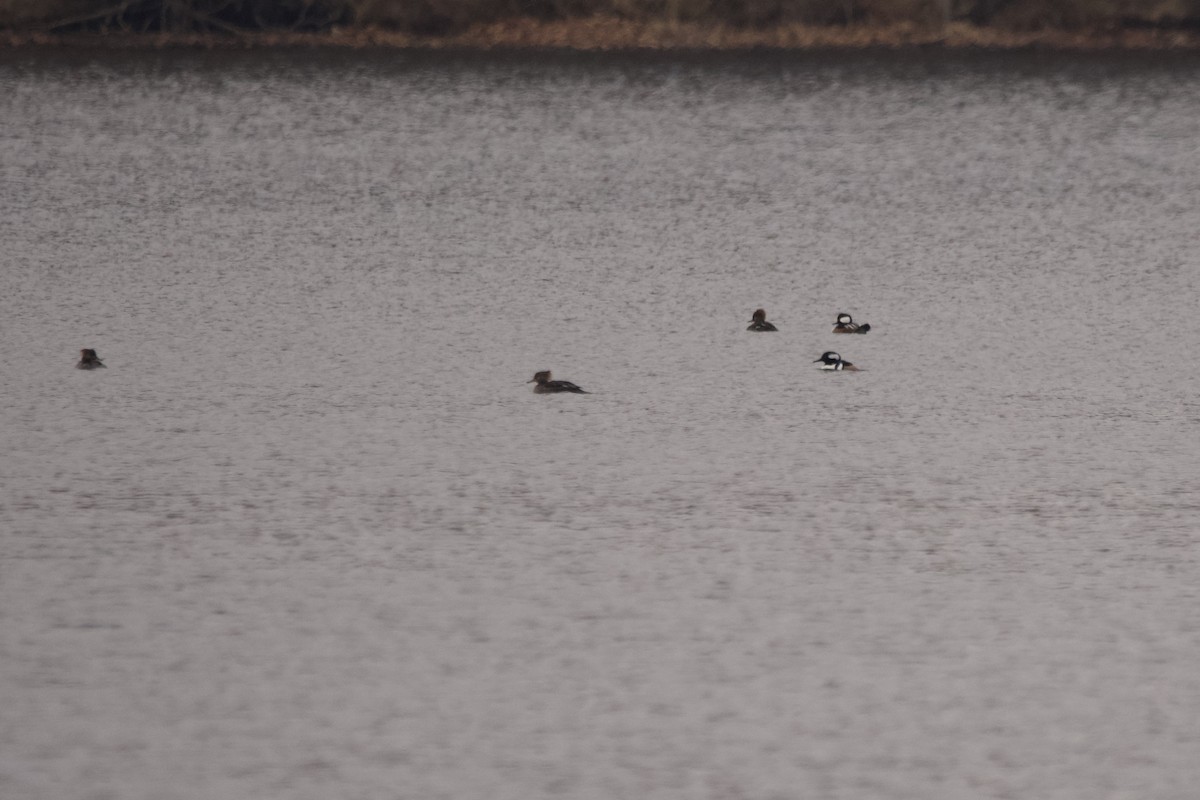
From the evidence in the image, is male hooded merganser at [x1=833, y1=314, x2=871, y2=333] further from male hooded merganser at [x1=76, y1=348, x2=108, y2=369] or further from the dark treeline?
the dark treeline

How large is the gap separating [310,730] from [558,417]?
685 centimetres

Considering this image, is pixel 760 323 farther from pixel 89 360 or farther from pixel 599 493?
pixel 89 360

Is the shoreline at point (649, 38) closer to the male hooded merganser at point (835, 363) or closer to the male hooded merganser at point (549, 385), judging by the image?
the male hooded merganser at point (835, 363)

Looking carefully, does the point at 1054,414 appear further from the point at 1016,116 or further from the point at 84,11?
the point at 84,11

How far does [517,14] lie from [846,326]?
3947cm

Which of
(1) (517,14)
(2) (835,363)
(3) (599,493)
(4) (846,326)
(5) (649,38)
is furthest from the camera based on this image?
(1) (517,14)

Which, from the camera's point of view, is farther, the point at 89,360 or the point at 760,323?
the point at 760,323

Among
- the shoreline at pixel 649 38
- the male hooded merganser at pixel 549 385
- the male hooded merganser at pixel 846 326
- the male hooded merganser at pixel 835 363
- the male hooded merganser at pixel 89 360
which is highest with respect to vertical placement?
the shoreline at pixel 649 38

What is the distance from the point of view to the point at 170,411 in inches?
630

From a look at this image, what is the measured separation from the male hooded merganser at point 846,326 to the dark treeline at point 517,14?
37493 mm

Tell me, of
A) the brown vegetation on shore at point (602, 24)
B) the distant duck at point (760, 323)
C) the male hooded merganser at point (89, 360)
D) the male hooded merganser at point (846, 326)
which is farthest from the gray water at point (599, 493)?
the brown vegetation on shore at point (602, 24)

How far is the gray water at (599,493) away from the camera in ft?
30.1

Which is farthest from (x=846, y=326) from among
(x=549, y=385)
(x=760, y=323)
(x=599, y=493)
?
(x=599, y=493)

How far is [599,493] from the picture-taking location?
13609mm
